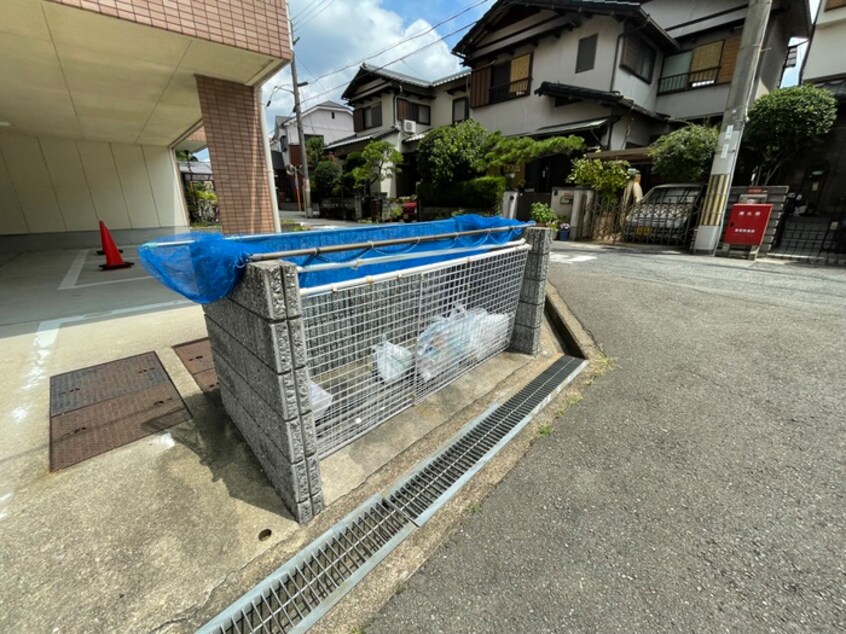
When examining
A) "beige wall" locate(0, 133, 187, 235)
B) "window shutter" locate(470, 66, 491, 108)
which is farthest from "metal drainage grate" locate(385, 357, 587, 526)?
"window shutter" locate(470, 66, 491, 108)

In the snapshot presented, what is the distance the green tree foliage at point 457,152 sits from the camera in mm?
13055

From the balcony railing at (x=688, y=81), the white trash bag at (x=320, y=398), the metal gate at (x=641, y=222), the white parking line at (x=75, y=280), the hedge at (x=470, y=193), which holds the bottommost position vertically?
the white parking line at (x=75, y=280)

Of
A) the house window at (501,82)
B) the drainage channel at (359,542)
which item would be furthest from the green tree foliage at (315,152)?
the drainage channel at (359,542)

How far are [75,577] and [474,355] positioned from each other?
2.51m

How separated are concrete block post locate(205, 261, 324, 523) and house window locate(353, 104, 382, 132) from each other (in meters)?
23.0

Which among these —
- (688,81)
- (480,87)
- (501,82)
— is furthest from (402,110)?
(688,81)

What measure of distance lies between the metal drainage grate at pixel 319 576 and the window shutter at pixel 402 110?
72.4 ft

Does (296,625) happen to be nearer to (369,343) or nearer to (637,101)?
(369,343)

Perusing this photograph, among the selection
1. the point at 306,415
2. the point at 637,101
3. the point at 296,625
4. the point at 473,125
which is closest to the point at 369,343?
the point at 306,415

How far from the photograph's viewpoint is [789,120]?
8070 millimetres

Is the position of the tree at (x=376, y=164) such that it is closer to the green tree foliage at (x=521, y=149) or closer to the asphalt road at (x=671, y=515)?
the green tree foliage at (x=521, y=149)

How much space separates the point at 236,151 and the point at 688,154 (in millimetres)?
10248

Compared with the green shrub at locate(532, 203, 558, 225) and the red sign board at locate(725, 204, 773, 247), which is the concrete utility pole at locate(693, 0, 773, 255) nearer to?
the red sign board at locate(725, 204, 773, 247)

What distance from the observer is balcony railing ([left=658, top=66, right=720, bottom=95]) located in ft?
41.7
